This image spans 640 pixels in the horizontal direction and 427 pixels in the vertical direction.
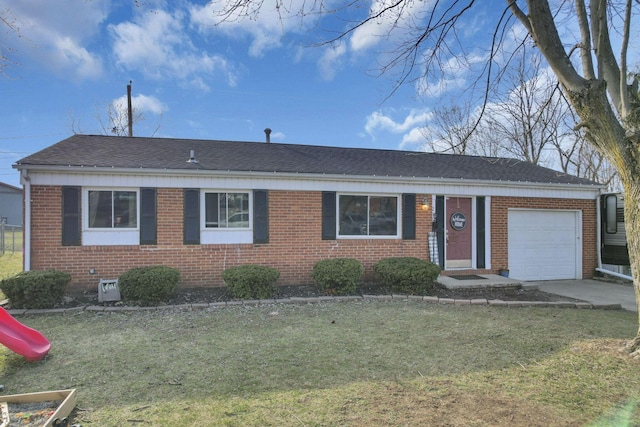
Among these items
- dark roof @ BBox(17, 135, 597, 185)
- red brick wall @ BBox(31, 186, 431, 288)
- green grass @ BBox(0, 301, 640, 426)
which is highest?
dark roof @ BBox(17, 135, 597, 185)

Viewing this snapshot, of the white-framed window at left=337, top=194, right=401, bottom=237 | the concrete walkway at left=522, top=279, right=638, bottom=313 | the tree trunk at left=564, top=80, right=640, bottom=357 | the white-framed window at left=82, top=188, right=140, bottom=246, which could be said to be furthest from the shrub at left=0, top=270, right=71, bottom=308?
the concrete walkway at left=522, top=279, right=638, bottom=313

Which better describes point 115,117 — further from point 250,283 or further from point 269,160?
point 250,283

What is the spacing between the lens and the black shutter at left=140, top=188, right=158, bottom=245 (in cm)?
752

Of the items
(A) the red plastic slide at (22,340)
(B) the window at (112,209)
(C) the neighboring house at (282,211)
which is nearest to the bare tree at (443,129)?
(C) the neighboring house at (282,211)

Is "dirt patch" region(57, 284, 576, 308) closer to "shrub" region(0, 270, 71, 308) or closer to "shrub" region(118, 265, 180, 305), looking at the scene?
"shrub" region(118, 265, 180, 305)

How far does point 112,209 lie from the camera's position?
7465 millimetres

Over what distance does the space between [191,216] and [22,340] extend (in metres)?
4.03

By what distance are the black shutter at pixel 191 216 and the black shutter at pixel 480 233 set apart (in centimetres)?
691

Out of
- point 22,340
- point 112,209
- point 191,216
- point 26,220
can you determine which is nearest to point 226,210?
point 191,216

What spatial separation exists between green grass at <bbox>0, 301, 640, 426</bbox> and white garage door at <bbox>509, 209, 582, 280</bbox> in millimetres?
3721

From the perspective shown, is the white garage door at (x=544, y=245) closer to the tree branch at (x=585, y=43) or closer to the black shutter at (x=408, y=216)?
the black shutter at (x=408, y=216)

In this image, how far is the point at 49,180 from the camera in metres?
7.05

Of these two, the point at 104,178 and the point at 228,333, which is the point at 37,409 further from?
the point at 104,178

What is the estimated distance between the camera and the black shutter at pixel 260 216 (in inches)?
316
